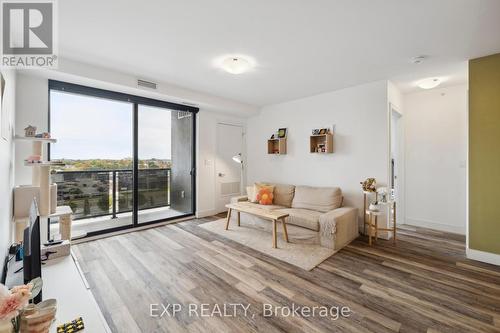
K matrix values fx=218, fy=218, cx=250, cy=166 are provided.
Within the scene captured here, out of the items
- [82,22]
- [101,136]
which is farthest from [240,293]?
[101,136]

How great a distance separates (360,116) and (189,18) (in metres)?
3.09

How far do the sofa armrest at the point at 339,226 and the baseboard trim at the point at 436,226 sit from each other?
165 cm

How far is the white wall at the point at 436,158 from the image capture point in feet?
12.5

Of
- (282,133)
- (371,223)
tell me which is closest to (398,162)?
(371,223)

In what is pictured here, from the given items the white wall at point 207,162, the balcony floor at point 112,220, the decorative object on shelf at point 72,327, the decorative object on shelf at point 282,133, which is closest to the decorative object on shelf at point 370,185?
the decorative object on shelf at point 282,133

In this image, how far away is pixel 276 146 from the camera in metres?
5.12

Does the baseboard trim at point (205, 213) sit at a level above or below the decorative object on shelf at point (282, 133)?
below

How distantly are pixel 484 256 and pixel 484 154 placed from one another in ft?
4.27

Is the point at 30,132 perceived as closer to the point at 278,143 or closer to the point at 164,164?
the point at 164,164

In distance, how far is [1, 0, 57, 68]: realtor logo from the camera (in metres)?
1.90

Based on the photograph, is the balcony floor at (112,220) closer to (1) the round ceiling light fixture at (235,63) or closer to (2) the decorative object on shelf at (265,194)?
(2) the decorative object on shelf at (265,194)

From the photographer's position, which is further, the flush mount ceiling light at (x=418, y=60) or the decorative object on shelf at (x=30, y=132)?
the flush mount ceiling light at (x=418, y=60)

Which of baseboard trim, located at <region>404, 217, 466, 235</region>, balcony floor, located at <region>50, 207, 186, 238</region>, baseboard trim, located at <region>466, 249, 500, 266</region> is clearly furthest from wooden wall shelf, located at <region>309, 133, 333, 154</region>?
balcony floor, located at <region>50, 207, 186, 238</region>

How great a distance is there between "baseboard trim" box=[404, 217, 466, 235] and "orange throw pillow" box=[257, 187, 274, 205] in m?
2.74
